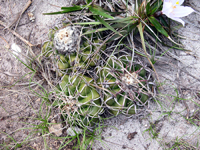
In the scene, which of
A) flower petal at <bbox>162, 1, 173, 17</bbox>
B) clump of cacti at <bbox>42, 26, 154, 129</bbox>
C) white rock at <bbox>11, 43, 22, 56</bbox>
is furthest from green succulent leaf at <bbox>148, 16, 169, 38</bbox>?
white rock at <bbox>11, 43, 22, 56</bbox>

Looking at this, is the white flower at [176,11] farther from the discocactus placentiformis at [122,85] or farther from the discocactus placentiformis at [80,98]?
the discocactus placentiformis at [80,98]

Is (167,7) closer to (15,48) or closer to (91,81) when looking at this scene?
(91,81)

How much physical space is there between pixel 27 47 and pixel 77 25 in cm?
78

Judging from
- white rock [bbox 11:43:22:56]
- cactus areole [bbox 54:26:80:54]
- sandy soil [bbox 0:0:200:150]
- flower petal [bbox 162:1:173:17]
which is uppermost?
flower petal [bbox 162:1:173:17]

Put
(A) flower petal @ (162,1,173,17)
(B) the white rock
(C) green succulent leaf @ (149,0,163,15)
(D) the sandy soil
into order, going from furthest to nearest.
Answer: (B) the white rock < (D) the sandy soil < (C) green succulent leaf @ (149,0,163,15) < (A) flower petal @ (162,1,173,17)

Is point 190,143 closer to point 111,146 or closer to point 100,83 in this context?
point 111,146

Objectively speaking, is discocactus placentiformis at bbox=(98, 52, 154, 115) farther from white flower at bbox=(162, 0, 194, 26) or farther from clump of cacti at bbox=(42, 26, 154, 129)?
white flower at bbox=(162, 0, 194, 26)

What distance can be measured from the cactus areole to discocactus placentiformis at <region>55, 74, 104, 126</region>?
232 mm

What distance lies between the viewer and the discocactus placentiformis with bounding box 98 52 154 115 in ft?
4.53

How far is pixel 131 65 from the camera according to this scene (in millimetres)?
1463

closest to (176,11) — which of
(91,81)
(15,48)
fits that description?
(91,81)

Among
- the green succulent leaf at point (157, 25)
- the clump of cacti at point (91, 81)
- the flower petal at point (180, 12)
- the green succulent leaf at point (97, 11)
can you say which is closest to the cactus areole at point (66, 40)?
the clump of cacti at point (91, 81)

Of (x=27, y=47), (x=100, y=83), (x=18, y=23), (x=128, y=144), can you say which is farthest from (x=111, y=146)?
(x=18, y=23)

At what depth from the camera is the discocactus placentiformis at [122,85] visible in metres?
1.38
